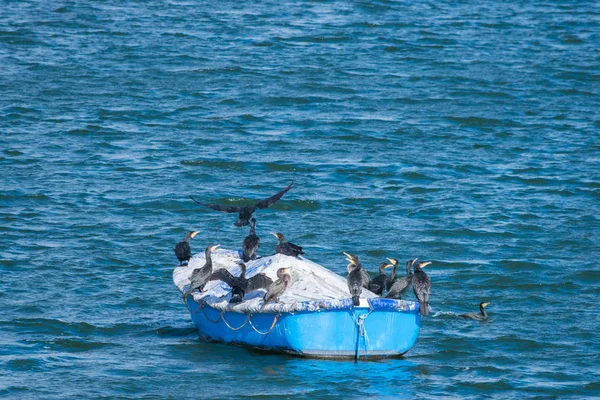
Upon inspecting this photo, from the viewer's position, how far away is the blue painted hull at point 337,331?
56.7 feet

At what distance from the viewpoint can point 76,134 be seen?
32.5m

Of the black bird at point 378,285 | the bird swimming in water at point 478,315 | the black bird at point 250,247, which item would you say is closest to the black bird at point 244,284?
the black bird at point 250,247

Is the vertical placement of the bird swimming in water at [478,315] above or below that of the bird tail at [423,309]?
below

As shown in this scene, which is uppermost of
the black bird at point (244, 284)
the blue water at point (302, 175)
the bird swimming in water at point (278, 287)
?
the bird swimming in water at point (278, 287)

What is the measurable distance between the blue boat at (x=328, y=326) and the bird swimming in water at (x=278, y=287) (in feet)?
0.65

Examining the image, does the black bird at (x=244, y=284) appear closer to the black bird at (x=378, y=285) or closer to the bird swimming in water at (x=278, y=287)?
the bird swimming in water at (x=278, y=287)

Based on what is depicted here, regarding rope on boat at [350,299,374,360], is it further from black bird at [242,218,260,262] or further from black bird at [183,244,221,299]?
black bird at [242,218,260,262]

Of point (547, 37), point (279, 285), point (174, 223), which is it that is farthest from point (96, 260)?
point (547, 37)

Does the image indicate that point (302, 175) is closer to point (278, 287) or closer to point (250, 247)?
point (250, 247)

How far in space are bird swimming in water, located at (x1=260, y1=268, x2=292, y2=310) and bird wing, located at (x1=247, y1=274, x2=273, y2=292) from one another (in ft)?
1.32

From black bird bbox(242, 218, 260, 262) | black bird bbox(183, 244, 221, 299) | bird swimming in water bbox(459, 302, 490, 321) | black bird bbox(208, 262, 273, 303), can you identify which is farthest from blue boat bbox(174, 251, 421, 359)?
bird swimming in water bbox(459, 302, 490, 321)

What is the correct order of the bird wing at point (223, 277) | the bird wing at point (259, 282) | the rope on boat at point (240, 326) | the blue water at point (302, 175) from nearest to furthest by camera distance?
the rope on boat at point (240, 326) → the blue water at point (302, 175) → the bird wing at point (259, 282) → the bird wing at point (223, 277)

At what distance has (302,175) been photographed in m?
30.0

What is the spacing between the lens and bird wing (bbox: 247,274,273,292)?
60.4 ft
